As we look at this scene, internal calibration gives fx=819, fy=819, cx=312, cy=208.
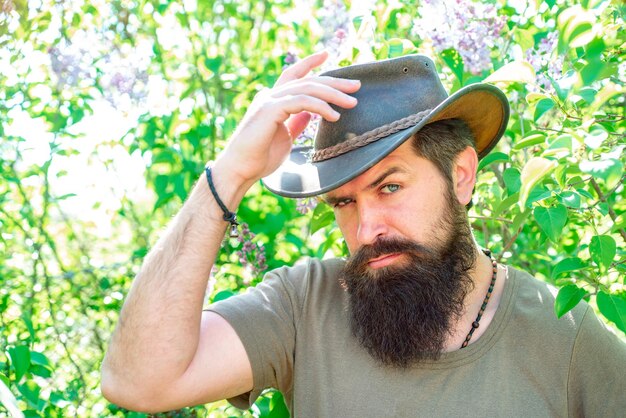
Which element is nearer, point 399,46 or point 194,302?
point 194,302

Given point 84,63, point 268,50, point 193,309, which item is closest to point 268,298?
point 193,309

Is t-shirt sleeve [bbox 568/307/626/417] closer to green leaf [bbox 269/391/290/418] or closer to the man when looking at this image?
the man

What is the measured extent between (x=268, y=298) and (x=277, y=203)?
1118mm

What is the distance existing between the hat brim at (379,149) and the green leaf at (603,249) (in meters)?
0.51

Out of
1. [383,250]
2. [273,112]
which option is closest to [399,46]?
[273,112]

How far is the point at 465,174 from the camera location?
2475mm

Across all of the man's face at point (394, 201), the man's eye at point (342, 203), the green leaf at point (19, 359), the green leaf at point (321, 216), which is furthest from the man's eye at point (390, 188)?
the green leaf at point (19, 359)

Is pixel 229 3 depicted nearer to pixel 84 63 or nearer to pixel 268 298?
pixel 84 63

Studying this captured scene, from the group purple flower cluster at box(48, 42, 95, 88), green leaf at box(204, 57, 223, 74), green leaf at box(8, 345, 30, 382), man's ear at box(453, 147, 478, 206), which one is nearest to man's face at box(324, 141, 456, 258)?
man's ear at box(453, 147, 478, 206)

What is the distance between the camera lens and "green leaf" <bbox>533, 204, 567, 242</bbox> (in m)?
1.85

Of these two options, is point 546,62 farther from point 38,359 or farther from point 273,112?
point 38,359

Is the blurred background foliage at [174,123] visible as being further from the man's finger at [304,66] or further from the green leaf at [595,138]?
the green leaf at [595,138]

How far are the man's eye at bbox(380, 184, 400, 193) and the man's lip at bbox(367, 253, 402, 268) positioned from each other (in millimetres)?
175

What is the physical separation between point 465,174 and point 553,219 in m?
0.63
